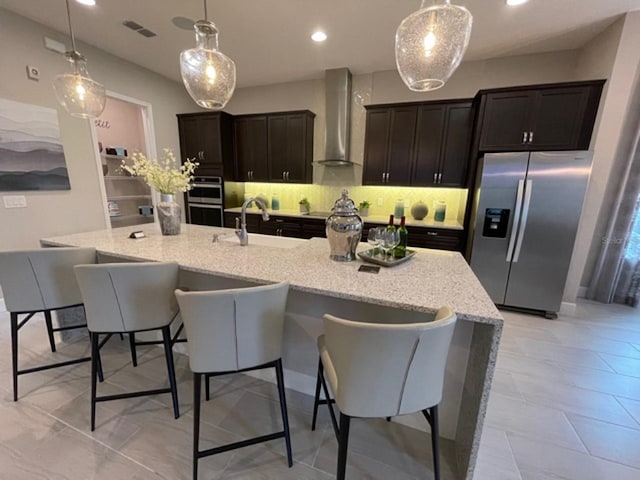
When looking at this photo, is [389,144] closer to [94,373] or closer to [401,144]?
[401,144]

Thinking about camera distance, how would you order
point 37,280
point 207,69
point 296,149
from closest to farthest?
point 37,280 → point 207,69 → point 296,149

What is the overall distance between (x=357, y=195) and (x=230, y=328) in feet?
11.6

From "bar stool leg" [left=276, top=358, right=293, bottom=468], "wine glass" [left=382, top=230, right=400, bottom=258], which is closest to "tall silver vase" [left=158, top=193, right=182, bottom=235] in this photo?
"bar stool leg" [left=276, top=358, right=293, bottom=468]

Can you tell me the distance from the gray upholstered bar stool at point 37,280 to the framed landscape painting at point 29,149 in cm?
180

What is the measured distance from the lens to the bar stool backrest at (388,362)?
860 millimetres

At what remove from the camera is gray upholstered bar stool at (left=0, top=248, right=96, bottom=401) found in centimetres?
160

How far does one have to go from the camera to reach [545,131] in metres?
2.89

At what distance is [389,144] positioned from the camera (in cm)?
379

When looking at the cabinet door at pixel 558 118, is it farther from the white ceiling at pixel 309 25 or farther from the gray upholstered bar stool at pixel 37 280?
the gray upholstered bar stool at pixel 37 280

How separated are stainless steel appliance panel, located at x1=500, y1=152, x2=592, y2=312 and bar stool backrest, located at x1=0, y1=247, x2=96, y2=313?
3955 millimetres

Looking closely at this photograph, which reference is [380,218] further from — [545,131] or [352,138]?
[545,131]

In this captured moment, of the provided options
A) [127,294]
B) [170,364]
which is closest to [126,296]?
[127,294]

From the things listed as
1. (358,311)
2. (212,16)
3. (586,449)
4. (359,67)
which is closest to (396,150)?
(359,67)

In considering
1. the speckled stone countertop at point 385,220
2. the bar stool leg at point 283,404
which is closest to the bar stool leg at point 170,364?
the bar stool leg at point 283,404
